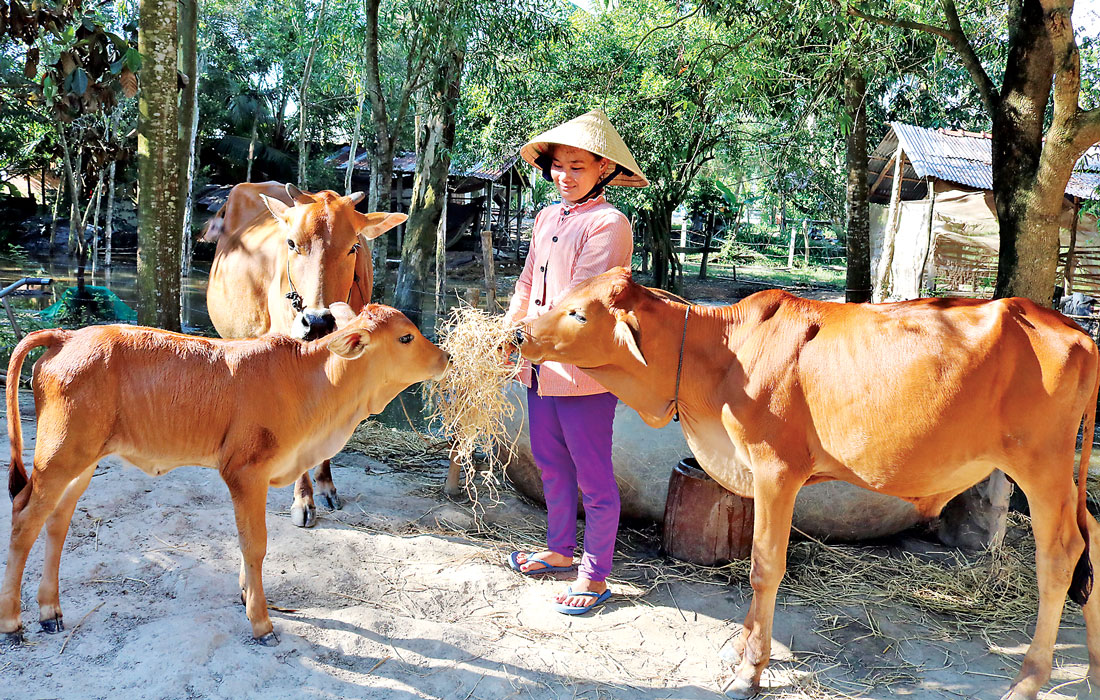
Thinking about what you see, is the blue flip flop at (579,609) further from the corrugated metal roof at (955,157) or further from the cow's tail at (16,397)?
the corrugated metal roof at (955,157)

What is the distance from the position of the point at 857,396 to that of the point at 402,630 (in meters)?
2.24

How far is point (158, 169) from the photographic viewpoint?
5.83 m

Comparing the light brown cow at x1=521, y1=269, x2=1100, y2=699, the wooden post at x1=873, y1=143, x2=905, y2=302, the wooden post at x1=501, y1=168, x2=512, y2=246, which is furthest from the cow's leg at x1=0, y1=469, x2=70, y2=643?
the wooden post at x1=501, y1=168, x2=512, y2=246

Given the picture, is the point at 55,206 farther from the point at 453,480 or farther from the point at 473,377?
the point at 473,377

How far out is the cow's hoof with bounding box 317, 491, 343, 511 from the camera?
5203 millimetres

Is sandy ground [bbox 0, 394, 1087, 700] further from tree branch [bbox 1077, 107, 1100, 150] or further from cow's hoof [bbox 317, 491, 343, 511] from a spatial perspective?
tree branch [bbox 1077, 107, 1100, 150]

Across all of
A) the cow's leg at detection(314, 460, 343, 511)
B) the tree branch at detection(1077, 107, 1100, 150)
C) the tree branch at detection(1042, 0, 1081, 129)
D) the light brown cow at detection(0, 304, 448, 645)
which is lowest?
the cow's leg at detection(314, 460, 343, 511)

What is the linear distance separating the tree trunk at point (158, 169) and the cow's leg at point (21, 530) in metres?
2.97

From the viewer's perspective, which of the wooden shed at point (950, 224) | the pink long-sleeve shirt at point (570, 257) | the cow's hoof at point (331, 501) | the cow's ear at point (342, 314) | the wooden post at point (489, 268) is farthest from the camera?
the wooden shed at point (950, 224)

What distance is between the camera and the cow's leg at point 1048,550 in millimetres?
3281

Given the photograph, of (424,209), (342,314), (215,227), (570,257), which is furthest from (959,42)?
(424,209)

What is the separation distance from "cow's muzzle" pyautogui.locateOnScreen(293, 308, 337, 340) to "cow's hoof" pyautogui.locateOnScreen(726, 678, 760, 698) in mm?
2487

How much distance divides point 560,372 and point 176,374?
5.63 ft

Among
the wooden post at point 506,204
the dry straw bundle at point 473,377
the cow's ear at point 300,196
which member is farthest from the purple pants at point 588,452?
the wooden post at point 506,204
